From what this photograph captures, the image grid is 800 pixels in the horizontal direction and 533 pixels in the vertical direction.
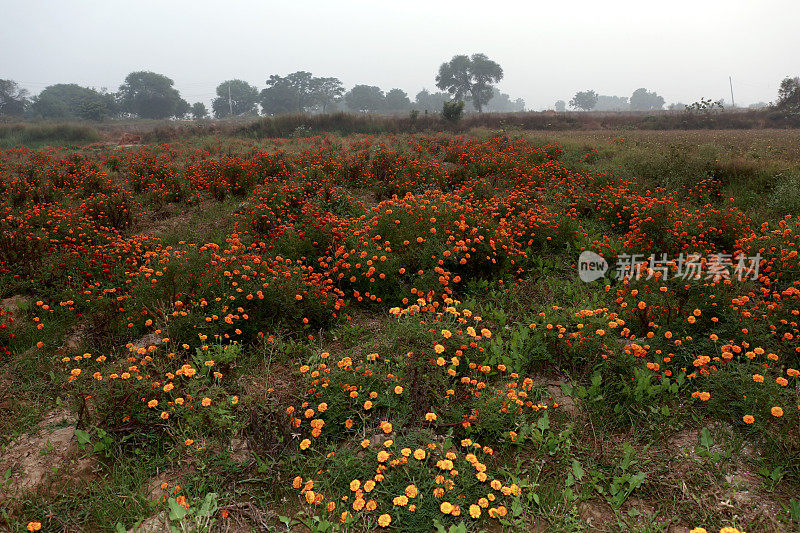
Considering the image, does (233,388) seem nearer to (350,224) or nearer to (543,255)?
(350,224)

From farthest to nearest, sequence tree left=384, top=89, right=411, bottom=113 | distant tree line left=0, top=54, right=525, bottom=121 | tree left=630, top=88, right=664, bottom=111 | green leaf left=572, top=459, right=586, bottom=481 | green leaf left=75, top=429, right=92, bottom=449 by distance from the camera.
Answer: tree left=630, top=88, right=664, bottom=111 → tree left=384, top=89, right=411, bottom=113 → distant tree line left=0, top=54, right=525, bottom=121 → green leaf left=75, top=429, right=92, bottom=449 → green leaf left=572, top=459, right=586, bottom=481

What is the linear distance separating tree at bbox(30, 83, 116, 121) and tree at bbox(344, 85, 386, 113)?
49311 mm

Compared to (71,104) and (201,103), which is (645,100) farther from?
(71,104)

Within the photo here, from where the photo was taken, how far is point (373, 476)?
2697mm

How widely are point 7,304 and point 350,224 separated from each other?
14.9 ft

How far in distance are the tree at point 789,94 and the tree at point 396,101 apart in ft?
274

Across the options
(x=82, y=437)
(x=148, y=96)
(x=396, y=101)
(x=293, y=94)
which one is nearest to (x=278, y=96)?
(x=293, y=94)

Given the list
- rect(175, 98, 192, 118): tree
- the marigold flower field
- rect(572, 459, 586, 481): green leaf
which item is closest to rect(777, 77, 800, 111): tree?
the marigold flower field

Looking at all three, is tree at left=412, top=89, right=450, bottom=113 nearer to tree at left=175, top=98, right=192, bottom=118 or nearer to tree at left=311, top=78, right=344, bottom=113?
tree at left=311, top=78, right=344, bottom=113

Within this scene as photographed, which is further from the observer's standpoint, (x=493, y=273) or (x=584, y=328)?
(x=493, y=273)

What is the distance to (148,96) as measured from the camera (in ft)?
235

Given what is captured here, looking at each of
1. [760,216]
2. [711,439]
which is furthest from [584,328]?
[760,216]

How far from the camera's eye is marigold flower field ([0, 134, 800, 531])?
2.61m

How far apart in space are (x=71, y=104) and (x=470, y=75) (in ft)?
244
